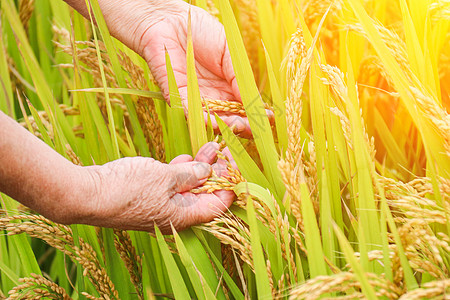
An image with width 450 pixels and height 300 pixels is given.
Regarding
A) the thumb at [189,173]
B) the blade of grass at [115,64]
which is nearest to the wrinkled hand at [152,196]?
the thumb at [189,173]

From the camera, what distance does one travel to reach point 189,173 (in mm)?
1000

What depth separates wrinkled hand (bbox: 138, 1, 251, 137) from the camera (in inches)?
49.8

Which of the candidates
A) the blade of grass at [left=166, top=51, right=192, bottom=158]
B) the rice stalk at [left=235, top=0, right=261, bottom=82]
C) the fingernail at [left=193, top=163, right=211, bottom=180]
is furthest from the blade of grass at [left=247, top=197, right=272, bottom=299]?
the rice stalk at [left=235, top=0, right=261, bottom=82]

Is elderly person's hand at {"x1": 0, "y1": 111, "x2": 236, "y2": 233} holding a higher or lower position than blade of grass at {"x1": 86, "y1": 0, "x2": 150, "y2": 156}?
lower

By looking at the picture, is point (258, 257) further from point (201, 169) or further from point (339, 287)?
point (201, 169)

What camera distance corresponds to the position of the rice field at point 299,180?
733mm

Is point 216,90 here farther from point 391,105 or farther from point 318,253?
point 318,253

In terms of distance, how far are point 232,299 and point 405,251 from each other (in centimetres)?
48

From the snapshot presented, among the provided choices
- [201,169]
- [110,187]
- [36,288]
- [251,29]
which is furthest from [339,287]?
[251,29]

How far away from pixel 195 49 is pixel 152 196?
549 millimetres

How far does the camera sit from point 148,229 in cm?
102

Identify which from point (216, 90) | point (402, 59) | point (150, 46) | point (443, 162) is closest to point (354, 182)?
point (443, 162)

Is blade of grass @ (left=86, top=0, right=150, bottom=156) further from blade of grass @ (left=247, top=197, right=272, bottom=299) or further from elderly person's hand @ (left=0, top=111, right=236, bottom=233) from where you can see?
blade of grass @ (left=247, top=197, right=272, bottom=299)

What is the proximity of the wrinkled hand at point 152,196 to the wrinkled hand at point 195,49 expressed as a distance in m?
0.28
